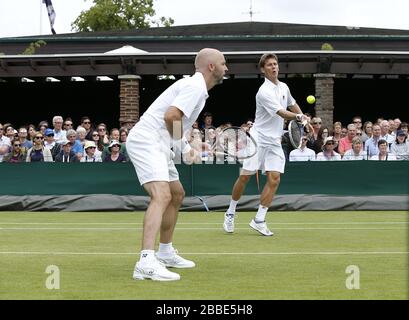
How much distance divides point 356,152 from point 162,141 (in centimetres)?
971

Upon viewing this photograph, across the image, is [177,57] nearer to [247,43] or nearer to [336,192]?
[247,43]

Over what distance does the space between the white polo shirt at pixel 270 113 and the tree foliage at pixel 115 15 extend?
58.1 metres

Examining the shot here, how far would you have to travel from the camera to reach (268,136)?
12352mm

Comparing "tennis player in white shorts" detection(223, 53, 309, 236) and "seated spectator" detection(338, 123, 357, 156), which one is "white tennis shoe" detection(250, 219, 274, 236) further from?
"seated spectator" detection(338, 123, 357, 156)

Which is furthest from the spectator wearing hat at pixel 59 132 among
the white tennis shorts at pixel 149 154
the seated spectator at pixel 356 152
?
the white tennis shorts at pixel 149 154

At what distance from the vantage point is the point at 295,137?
1366 centimetres

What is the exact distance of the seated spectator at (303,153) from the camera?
1717 cm

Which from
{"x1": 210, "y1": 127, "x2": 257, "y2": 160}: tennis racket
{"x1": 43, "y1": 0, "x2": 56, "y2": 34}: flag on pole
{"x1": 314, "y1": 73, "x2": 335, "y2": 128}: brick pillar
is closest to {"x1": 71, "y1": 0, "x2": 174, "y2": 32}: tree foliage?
{"x1": 43, "y1": 0, "x2": 56, "y2": 34}: flag on pole

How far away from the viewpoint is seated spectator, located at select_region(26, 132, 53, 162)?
57.6 feet

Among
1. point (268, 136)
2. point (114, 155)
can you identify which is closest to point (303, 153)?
point (114, 155)

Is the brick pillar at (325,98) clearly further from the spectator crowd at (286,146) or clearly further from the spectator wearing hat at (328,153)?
the spectator wearing hat at (328,153)

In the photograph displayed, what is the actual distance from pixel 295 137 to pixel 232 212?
1.97 meters

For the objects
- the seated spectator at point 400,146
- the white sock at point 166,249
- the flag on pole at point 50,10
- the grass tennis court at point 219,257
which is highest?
the flag on pole at point 50,10
